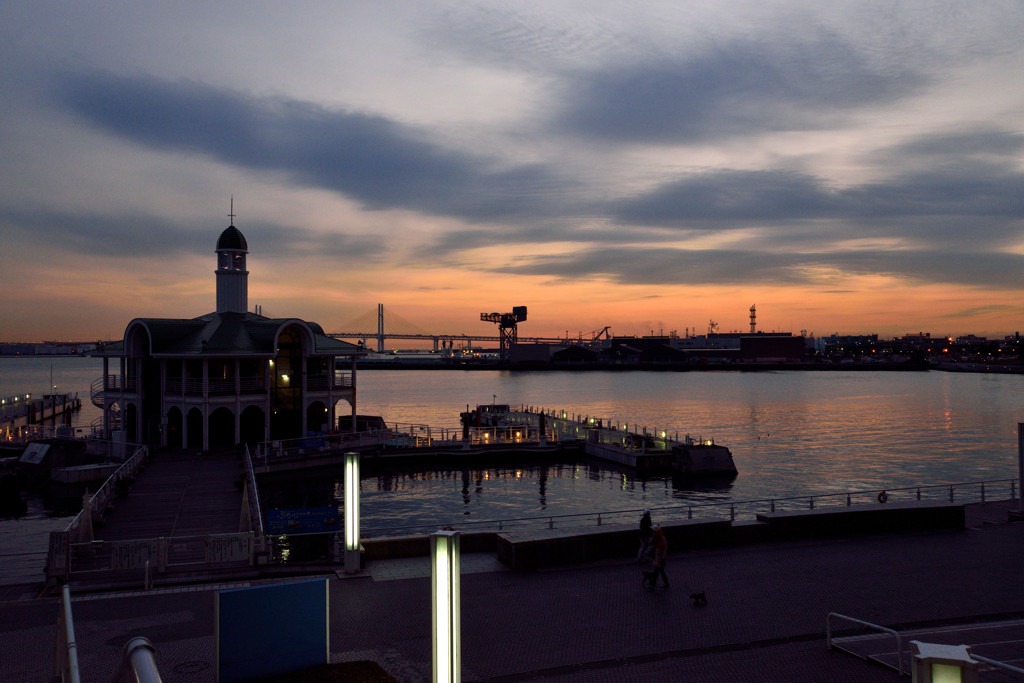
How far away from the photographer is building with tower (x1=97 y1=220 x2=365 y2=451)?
41719 millimetres

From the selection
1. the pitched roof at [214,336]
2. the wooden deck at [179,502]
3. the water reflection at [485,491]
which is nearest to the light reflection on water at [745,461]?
the water reflection at [485,491]

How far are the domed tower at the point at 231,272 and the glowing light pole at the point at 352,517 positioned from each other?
35148 millimetres

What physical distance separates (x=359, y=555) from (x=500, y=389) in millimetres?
154273

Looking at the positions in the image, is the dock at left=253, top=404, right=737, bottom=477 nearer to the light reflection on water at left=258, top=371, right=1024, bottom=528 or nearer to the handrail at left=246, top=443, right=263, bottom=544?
the light reflection on water at left=258, top=371, right=1024, bottom=528

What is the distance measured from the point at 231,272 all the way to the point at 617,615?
134ft

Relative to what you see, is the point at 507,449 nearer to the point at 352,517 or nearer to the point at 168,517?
the point at 168,517

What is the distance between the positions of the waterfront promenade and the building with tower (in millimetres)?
27258

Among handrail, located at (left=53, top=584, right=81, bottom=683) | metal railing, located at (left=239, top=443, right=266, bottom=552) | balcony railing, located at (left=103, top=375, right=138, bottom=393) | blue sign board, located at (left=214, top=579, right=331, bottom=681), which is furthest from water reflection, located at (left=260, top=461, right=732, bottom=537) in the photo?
handrail, located at (left=53, top=584, right=81, bottom=683)

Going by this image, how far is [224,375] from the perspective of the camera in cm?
4228

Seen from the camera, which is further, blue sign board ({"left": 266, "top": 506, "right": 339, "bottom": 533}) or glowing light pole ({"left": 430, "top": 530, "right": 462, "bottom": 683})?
blue sign board ({"left": 266, "top": 506, "right": 339, "bottom": 533})

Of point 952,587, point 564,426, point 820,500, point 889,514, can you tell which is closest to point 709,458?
point 820,500

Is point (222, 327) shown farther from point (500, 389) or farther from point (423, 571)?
point (500, 389)

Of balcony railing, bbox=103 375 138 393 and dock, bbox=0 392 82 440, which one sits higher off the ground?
balcony railing, bbox=103 375 138 393

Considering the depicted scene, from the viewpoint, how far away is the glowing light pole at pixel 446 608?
23.1 ft
